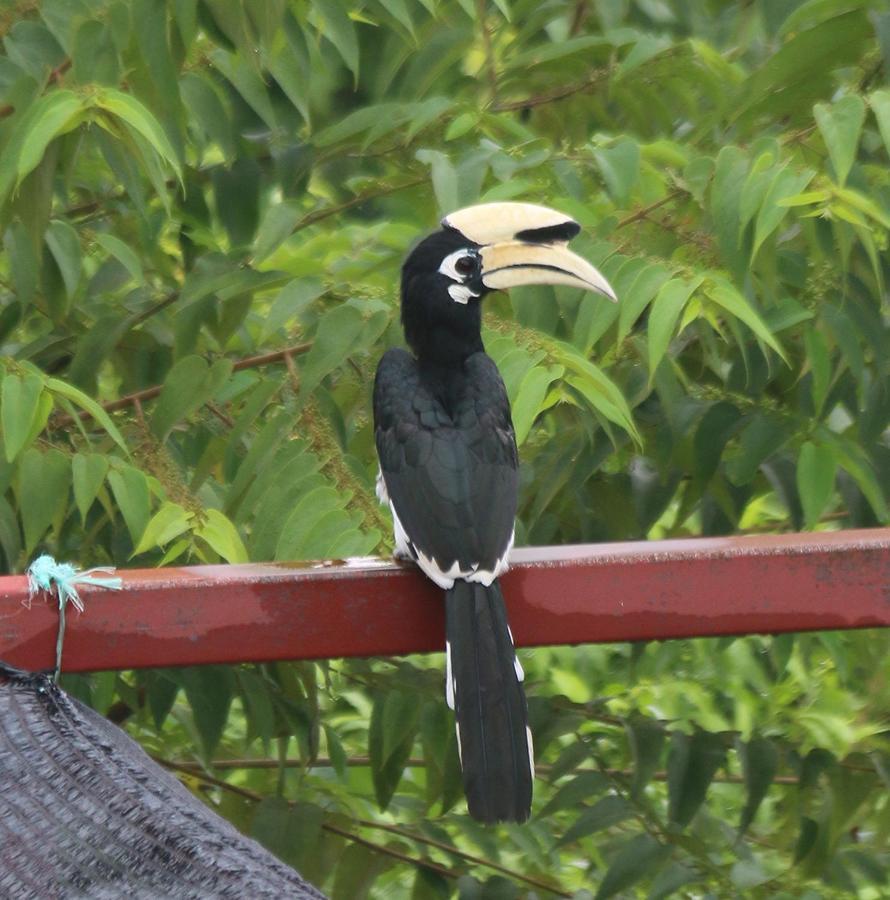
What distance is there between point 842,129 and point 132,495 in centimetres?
89

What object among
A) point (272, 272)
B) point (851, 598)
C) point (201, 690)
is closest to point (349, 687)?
point (201, 690)

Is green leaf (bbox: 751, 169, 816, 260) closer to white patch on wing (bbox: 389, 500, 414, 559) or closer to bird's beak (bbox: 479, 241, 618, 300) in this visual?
bird's beak (bbox: 479, 241, 618, 300)

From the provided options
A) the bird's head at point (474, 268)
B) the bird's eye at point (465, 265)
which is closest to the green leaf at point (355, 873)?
the bird's head at point (474, 268)

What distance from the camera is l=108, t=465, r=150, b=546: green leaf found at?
1752mm

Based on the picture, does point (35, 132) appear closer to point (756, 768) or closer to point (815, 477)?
point (815, 477)

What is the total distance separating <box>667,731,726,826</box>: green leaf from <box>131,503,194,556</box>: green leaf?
77cm

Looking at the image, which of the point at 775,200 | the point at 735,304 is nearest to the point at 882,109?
the point at 775,200

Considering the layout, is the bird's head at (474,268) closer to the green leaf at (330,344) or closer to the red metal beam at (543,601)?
the green leaf at (330,344)

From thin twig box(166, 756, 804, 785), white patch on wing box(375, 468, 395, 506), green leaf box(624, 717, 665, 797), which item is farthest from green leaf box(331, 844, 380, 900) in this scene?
white patch on wing box(375, 468, 395, 506)

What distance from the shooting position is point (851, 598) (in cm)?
150

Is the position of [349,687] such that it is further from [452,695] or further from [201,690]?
[452,695]

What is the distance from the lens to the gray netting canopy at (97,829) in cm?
105

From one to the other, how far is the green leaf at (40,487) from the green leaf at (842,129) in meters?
0.92

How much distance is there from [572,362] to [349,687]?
0.94m
